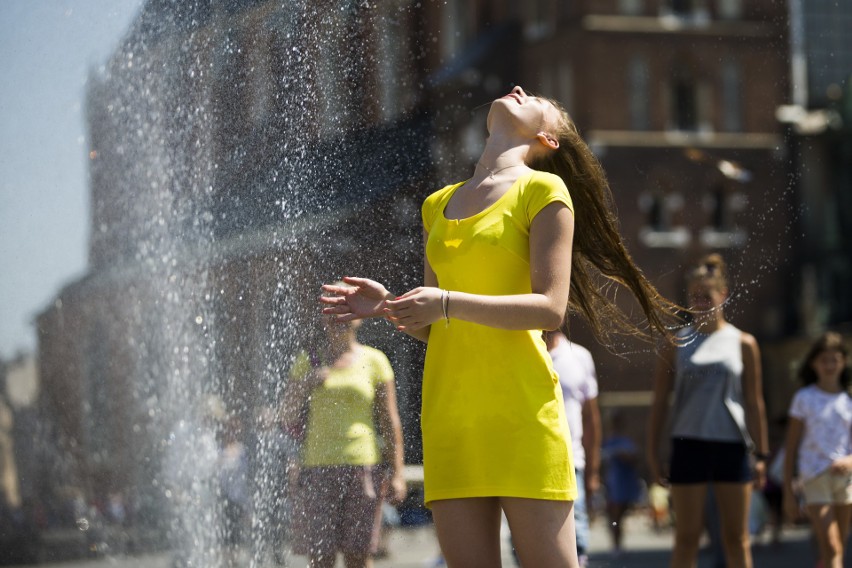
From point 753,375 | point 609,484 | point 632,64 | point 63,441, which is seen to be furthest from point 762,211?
point 632,64

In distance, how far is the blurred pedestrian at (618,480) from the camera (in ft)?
49.8

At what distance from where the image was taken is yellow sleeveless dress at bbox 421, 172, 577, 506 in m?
3.35

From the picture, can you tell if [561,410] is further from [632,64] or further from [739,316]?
[632,64]

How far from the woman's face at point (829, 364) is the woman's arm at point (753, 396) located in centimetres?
102

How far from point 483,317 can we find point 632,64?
33116 millimetres

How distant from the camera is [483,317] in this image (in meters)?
3.31

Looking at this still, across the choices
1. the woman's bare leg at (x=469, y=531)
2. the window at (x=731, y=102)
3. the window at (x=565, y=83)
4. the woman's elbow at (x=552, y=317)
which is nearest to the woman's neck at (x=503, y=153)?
the woman's elbow at (x=552, y=317)

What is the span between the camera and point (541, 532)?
3.34 meters

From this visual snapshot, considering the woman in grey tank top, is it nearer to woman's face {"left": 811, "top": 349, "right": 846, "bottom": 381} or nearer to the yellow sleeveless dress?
woman's face {"left": 811, "top": 349, "right": 846, "bottom": 381}

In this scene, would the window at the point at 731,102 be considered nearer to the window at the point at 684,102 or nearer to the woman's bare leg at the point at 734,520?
the window at the point at 684,102

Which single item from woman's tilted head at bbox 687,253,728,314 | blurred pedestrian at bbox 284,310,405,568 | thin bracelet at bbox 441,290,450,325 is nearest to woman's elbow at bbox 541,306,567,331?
thin bracelet at bbox 441,290,450,325

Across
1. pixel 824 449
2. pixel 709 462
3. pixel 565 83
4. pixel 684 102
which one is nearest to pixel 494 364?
pixel 709 462

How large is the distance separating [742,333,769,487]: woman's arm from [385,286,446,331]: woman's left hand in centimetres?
350

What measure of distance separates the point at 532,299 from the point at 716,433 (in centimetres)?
327
